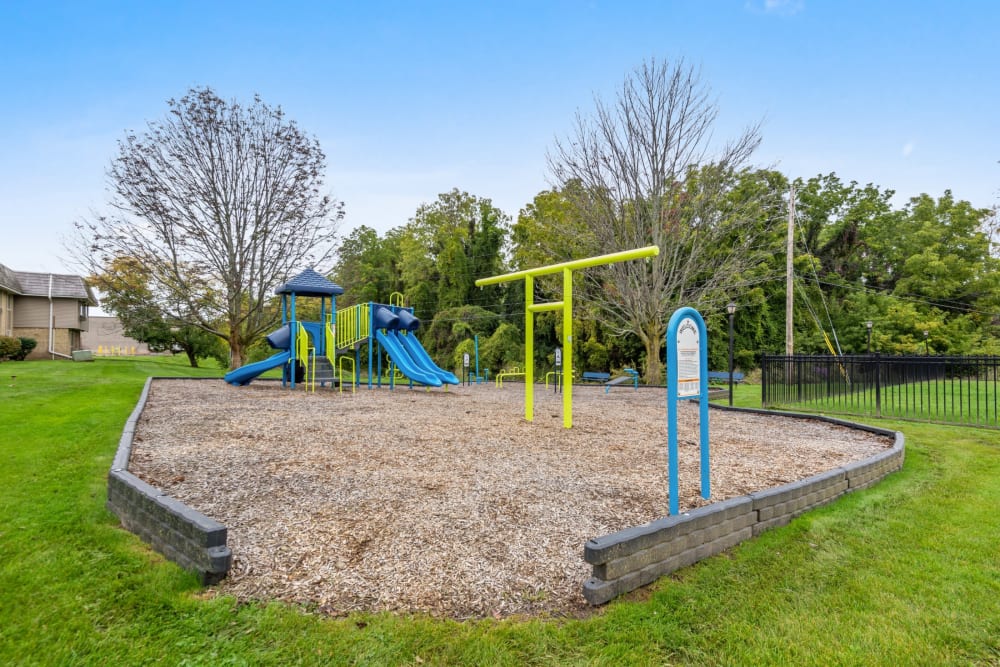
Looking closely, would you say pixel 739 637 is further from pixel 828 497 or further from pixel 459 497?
pixel 828 497

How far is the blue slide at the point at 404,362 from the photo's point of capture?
12.8 meters

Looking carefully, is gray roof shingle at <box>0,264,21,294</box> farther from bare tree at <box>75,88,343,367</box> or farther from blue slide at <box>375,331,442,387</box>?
blue slide at <box>375,331,442,387</box>

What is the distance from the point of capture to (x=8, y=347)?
64.8ft

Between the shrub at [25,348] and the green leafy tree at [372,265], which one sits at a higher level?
the green leafy tree at [372,265]

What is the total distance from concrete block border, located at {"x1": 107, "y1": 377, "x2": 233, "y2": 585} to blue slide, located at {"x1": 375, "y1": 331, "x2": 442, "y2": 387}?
9.01 metres

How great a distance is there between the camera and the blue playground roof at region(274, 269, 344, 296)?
1419 centimetres

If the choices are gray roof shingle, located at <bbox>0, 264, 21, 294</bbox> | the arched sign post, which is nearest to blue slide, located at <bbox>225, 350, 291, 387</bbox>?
the arched sign post

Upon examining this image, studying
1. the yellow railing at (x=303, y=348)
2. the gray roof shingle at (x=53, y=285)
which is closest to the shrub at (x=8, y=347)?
the gray roof shingle at (x=53, y=285)

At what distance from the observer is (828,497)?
4098 millimetres

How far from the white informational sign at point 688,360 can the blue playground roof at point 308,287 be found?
41.6 feet

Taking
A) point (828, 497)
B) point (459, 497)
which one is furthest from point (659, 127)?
point (459, 497)

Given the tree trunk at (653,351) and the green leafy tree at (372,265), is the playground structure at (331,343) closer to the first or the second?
the tree trunk at (653,351)

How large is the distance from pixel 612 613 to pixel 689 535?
840mm

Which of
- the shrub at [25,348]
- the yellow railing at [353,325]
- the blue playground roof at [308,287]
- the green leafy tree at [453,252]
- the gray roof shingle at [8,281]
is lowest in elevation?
the shrub at [25,348]
